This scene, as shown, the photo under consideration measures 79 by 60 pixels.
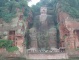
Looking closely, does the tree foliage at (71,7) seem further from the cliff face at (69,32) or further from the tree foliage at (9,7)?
the tree foliage at (9,7)

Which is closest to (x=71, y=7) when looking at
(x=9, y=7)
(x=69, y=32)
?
(x=69, y=32)

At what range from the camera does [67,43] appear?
2045 cm

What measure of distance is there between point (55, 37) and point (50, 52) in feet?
11.6

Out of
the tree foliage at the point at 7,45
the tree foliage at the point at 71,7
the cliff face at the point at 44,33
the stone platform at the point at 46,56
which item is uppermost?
the tree foliage at the point at 71,7

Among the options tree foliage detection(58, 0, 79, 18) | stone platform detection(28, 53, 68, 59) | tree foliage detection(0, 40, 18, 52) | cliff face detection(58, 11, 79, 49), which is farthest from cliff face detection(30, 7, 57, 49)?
tree foliage detection(0, 40, 18, 52)

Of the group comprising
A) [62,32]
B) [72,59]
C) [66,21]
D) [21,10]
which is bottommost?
[72,59]

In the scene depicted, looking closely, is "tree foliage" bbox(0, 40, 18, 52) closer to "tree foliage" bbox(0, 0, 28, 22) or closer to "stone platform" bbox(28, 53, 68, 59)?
"stone platform" bbox(28, 53, 68, 59)

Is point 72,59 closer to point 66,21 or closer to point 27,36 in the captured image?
point 66,21

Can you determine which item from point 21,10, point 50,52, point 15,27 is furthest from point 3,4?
point 50,52

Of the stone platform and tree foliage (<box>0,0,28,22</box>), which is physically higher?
tree foliage (<box>0,0,28,22</box>)

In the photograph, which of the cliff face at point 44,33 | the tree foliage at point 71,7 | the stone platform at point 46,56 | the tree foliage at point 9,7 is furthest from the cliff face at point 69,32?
the tree foliage at point 9,7

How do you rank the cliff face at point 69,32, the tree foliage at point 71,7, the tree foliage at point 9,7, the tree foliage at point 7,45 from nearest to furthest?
the tree foliage at point 7,45 → the cliff face at point 69,32 → the tree foliage at point 9,7 → the tree foliage at point 71,7

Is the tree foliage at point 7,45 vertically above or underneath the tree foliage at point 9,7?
underneath

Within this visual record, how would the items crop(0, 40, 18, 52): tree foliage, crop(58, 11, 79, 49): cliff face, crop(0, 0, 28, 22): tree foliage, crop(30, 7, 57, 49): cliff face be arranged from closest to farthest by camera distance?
crop(0, 40, 18, 52): tree foliage, crop(58, 11, 79, 49): cliff face, crop(0, 0, 28, 22): tree foliage, crop(30, 7, 57, 49): cliff face
